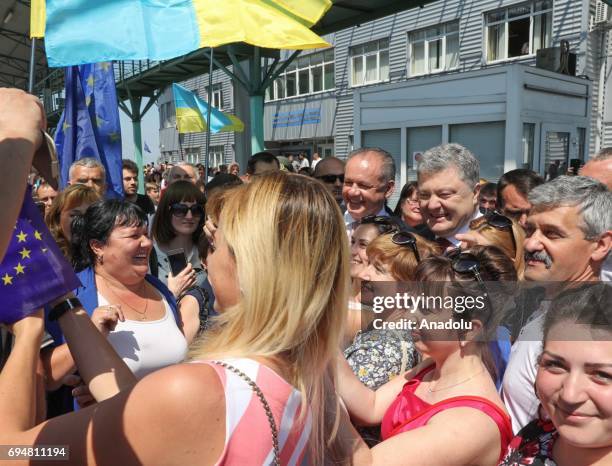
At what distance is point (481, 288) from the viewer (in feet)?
5.88

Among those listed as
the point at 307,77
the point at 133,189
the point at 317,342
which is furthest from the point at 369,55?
the point at 317,342

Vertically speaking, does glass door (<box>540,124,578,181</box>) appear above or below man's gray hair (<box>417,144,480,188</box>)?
above

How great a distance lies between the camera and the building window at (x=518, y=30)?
50.3 ft

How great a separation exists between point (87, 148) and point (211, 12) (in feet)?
6.40

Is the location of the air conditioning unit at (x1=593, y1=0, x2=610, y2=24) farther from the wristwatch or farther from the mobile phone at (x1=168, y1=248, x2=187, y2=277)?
the wristwatch

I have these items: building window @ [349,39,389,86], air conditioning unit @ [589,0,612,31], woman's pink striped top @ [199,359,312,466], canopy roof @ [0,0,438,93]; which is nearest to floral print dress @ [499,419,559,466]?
woman's pink striped top @ [199,359,312,466]

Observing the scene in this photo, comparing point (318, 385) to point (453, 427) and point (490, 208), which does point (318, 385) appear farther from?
point (490, 208)

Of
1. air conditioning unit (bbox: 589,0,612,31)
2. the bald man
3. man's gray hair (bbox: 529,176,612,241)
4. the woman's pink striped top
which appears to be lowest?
the woman's pink striped top

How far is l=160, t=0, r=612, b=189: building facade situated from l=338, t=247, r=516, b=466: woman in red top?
7.66 meters

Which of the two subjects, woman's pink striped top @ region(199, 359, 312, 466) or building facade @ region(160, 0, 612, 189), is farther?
building facade @ region(160, 0, 612, 189)

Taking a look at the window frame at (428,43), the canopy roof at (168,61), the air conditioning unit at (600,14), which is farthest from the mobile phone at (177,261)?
the window frame at (428,43)

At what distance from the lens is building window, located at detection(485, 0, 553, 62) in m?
15.3

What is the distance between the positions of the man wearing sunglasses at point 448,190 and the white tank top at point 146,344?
1.73 metres

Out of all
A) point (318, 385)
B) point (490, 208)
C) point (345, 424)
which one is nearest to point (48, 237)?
point (318, 385)
